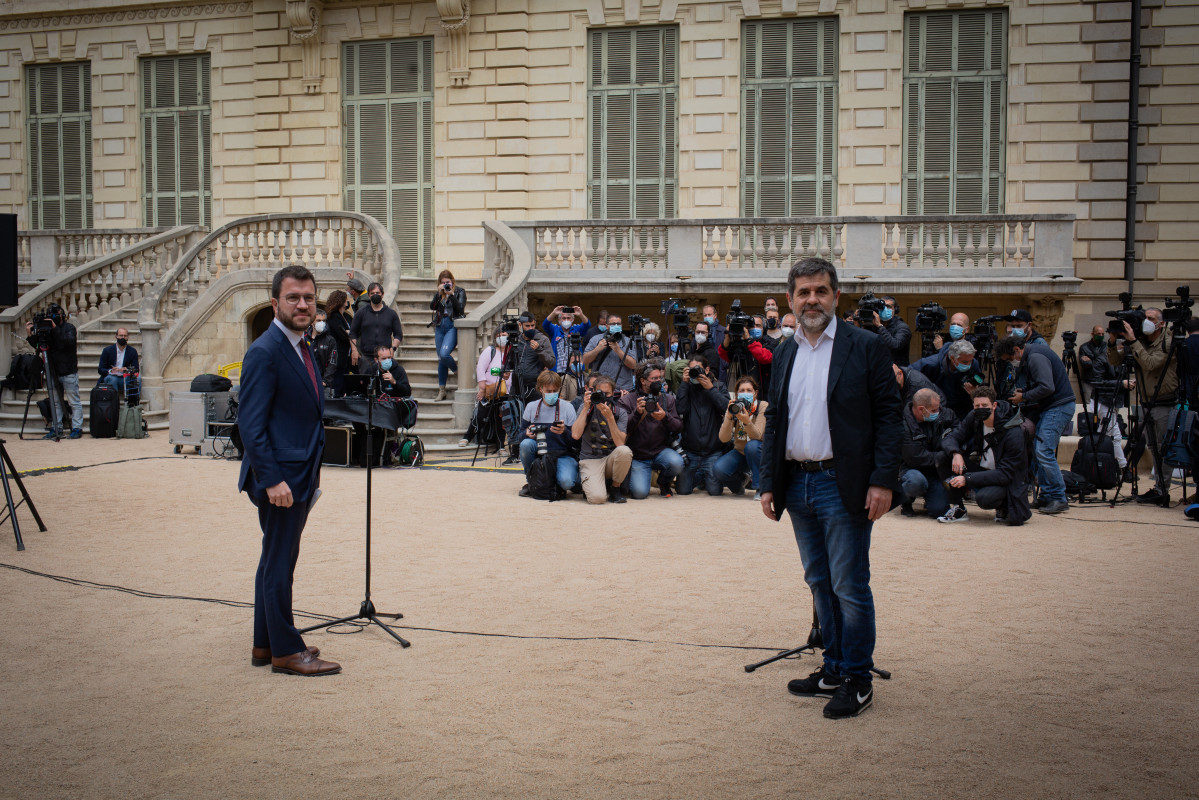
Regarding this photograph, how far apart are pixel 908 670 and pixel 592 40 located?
1682 cm

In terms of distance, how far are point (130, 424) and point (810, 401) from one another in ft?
46.3

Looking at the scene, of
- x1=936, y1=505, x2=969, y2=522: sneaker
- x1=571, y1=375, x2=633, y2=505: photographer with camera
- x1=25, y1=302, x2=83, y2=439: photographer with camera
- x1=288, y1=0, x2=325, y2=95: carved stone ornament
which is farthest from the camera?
x1=288, y1=0, x2=325, y2=95: carved stone ornament

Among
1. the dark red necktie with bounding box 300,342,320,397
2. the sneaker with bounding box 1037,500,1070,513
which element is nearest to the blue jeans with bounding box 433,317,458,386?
the sneaker with bounding box 1037,500,1070,513

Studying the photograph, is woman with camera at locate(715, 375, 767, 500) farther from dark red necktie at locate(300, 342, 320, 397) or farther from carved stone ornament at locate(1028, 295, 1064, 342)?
carved stone ornament at locate(1028, 295, 1064, 342)

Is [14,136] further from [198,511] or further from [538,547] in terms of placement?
[538,547]

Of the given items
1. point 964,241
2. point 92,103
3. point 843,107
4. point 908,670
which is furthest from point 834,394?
point 92,103

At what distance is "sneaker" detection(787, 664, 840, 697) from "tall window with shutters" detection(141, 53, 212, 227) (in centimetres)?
1968

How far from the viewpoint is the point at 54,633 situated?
19.4 feet

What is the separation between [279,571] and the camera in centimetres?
519

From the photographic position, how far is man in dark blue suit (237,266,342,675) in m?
5.11

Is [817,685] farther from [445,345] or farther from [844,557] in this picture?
[445,345]

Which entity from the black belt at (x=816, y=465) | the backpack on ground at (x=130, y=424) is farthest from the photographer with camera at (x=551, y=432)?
the backpack on ground at (x=130, y=424)

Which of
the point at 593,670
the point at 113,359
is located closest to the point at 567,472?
the point at 593,670

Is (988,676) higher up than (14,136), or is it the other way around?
(14,136)
